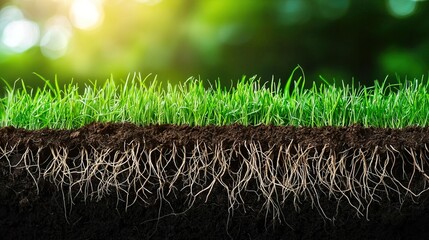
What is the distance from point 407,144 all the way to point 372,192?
21 centimetres

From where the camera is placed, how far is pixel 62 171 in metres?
2.18

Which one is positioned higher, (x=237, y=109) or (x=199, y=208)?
(x=237, y=109)

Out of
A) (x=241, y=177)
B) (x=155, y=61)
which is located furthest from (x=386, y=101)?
(x=155, y=61)

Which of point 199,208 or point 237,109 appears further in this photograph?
point 237,109

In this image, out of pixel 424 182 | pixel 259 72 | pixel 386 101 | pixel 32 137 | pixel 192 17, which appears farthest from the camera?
pixel 192 17

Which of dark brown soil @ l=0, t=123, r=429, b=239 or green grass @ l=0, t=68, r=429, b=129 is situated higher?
green grass @ l=0, t=68, r=429, b=129

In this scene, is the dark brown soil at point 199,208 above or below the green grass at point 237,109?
below

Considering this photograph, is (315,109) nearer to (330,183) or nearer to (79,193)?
(330,183)

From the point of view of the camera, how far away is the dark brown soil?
6.89 ft

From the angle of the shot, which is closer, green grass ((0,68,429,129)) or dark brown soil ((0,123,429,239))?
dark brown soil ((0,123,429,239))

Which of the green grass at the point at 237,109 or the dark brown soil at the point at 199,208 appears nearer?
the dark brown soil at the point at 199,208

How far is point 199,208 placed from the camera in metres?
2.12

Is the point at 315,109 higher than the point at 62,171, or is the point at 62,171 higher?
the point at 315,109

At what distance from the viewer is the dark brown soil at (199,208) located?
6.89 feet
